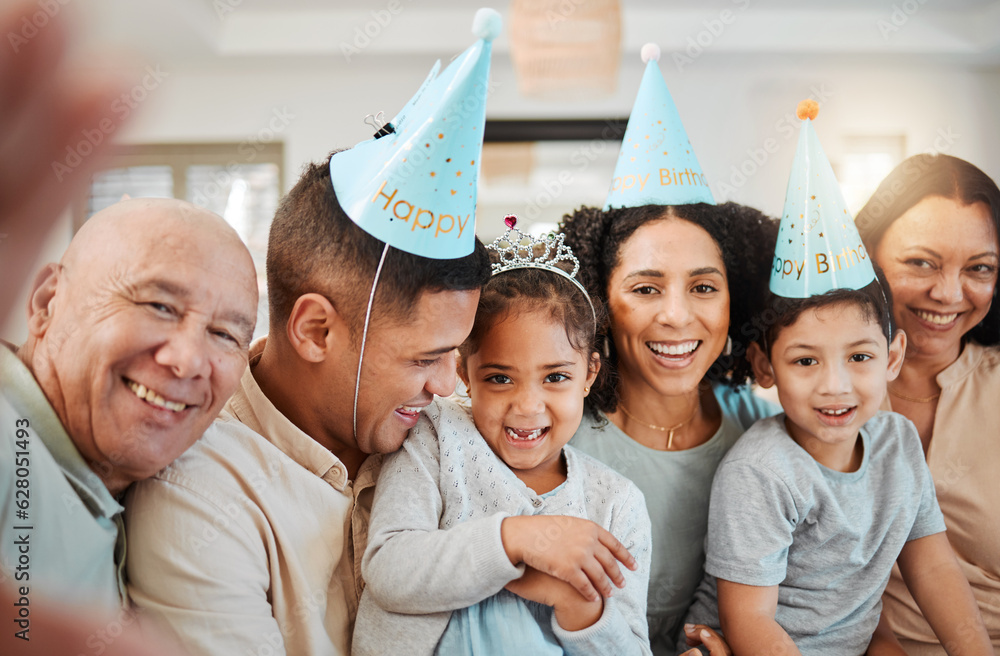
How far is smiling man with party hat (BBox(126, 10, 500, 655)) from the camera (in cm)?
103

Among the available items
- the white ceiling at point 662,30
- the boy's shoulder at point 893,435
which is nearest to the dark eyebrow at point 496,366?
the boy's shoulder at point 893,435

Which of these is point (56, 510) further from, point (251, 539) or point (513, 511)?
point (513, 511)

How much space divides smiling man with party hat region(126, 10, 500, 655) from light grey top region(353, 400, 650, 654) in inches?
2.7

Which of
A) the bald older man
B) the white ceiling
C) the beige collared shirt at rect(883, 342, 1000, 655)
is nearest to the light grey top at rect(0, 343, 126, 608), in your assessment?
the bald older man

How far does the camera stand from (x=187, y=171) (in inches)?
210

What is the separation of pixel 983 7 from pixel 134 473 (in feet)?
19.0

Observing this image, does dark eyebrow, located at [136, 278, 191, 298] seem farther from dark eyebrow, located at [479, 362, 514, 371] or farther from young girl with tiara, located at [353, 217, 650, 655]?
dark eyebrow, located at [479, 362, 514, 371]

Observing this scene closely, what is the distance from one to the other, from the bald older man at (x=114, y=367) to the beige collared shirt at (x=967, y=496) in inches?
60.8

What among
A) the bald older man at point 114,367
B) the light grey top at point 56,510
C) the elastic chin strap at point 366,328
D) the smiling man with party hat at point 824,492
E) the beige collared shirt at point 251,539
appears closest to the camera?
the light grey top at point 56,510

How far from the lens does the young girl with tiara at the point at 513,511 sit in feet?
3.37

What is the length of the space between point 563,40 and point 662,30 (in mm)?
A: 3819

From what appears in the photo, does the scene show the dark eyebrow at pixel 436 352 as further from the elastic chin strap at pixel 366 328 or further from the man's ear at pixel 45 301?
the man's ear at pixel 45 301

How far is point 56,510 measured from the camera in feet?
2.45

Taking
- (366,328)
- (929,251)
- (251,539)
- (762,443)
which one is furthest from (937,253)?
(251,539)
